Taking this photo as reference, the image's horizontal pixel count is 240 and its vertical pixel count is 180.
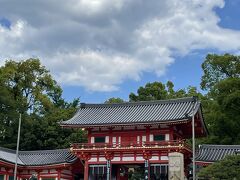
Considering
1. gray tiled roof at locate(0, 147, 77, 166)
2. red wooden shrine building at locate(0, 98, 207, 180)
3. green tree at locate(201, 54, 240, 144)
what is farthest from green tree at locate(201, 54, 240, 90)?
gray tiled roof at locate(0, 147, 77, 166)

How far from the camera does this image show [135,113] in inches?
1607

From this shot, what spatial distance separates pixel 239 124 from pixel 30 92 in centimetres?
3091

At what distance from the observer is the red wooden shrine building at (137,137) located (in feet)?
120

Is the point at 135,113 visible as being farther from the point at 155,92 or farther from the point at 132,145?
the point at 155,92

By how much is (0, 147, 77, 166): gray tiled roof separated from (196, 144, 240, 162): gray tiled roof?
11.9 meters

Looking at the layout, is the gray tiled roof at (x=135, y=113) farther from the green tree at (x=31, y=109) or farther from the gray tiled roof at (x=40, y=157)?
the green tree at (x=31, y=109)

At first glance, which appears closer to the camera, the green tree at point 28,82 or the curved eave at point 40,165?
the curved eave at point 40,165

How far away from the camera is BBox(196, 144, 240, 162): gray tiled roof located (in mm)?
36219

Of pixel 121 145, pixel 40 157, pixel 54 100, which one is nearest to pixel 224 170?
pixel 121 145

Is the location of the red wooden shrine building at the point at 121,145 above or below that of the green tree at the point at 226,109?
below

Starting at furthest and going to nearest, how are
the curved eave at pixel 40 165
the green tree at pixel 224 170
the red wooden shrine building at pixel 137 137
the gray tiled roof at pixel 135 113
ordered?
the curved eave at pixel 40 165
the gray tiled roof at pixel 135 113
the red wooden shrine building at pixel 137 137
the green tree at pixel 224 170

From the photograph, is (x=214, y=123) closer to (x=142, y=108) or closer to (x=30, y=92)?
(x=142, y=108)

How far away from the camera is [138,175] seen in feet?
154

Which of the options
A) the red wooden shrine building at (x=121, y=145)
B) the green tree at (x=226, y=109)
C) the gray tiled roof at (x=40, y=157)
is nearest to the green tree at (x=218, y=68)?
the green tree at (x=226, y=109)
